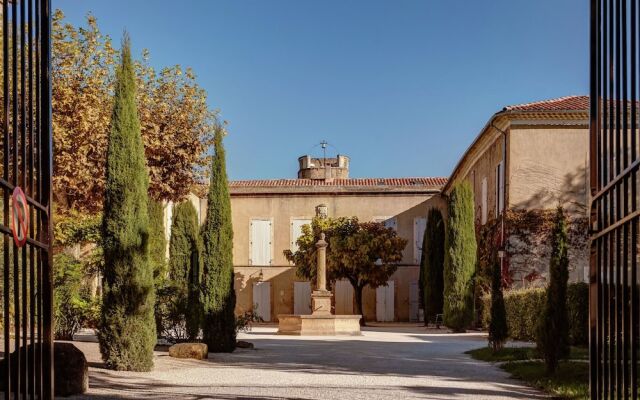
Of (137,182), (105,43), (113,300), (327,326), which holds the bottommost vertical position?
(327,326)

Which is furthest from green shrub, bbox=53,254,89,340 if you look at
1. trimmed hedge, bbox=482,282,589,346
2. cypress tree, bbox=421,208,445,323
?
cypress tree, bbox=421,208,445,323

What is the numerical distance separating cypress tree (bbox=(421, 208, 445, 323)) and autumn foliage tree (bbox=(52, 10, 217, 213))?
38.5 feet

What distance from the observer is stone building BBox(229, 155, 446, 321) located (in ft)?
129

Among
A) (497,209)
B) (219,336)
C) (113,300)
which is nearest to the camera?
(113,300)

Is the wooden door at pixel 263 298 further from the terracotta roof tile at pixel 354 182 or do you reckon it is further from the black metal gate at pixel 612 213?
the black metal gate at pixel 612 213

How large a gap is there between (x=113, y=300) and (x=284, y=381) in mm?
2874

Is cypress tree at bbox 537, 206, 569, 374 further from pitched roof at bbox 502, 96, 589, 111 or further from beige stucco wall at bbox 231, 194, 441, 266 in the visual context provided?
beige stucco wall at bbox 231, 194, 441, 266

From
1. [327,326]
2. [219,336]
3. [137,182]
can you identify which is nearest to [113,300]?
[137,182]

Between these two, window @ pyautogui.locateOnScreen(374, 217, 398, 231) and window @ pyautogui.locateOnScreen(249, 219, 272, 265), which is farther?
window @ pyautogui.locateOnScreen(249, 219, 272, 265)

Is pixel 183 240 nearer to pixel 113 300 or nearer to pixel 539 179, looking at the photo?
pixel 539 179

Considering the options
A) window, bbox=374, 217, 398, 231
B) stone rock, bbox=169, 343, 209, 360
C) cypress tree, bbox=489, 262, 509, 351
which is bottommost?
stone rock, bbox=169, 343, 209, 360

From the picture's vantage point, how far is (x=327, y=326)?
26.6 meters

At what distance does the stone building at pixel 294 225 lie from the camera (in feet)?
129

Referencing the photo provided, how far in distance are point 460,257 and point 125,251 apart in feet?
56.6
